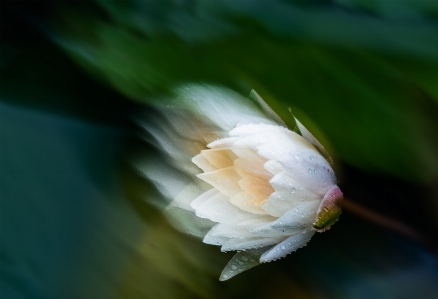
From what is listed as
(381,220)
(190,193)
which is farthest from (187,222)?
(381,220)

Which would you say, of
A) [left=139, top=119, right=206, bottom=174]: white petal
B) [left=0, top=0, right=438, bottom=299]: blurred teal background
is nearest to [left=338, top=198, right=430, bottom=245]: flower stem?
[left=0, top=0, right=438, bottom=299]: blurred teal background

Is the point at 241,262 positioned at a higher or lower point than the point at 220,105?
lower

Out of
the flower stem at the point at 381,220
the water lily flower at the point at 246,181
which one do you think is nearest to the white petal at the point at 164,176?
the water lily flower at the point at 246,181

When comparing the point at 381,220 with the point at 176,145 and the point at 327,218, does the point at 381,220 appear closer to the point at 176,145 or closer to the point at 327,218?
the point at 327,218

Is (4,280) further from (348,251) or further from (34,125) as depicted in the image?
(348,251)

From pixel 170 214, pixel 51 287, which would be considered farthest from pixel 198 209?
pixel 51 287

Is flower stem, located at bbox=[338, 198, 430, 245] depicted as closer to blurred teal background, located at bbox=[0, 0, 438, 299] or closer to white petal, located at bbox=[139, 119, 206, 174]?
blurred teal background, located at bbox=[0, 0, 438, 299]

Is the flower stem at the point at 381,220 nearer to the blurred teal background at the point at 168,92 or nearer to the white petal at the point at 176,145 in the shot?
the blurred teal background at the point at 168,92
